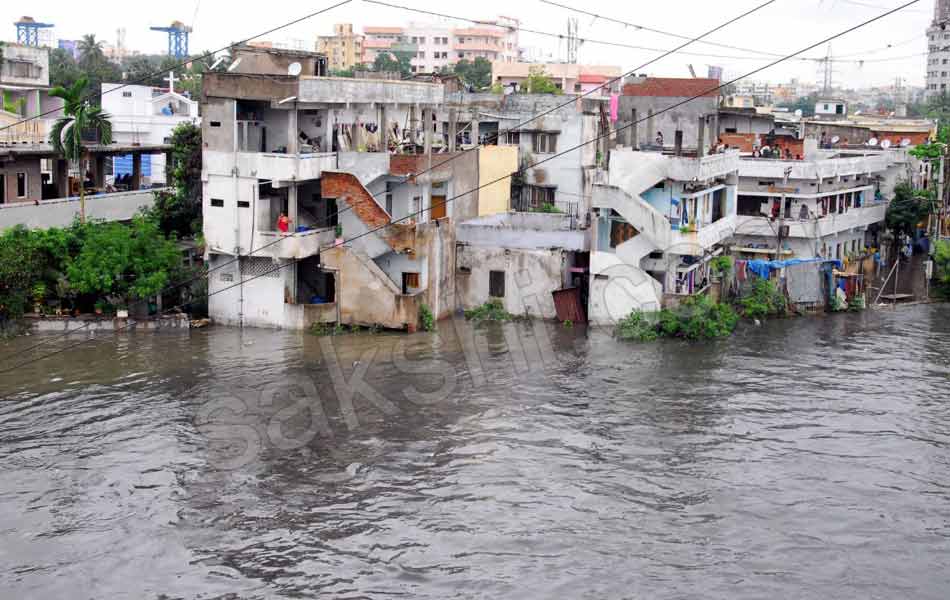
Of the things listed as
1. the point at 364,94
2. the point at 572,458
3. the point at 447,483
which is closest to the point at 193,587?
the point at 447,483

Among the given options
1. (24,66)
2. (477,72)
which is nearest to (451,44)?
(477,72)

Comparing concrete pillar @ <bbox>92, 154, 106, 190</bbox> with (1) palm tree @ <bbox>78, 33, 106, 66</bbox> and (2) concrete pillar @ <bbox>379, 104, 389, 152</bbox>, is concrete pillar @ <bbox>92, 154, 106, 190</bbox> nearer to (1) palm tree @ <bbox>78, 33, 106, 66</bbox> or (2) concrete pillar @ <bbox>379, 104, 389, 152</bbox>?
(2) concrete pillar @ <bbox>379, 104, 389, 152</bbox>

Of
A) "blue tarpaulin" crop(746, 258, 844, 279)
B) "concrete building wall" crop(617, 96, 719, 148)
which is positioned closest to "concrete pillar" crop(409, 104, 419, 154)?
"concrete building wall" crop(617, 96, 719, 148)

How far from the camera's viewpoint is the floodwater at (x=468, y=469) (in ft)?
47.9

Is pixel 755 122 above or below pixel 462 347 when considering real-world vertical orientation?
above

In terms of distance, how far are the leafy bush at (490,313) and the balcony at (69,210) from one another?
9.46 metres

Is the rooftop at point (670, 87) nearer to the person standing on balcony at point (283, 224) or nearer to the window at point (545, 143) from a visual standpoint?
the window at point (545, 143)

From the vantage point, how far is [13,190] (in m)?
29.6

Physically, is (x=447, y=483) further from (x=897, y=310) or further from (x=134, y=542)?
(x=897, y=310)

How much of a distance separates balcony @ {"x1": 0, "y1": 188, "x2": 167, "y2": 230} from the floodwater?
13.2 ft

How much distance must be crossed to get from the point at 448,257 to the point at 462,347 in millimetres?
3582

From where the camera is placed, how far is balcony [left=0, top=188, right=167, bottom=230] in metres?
26.8

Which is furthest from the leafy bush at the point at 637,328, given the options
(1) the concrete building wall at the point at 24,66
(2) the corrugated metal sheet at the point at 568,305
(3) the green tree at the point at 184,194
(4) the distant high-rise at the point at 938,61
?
(4) the distant high-rise at the point at 938,61

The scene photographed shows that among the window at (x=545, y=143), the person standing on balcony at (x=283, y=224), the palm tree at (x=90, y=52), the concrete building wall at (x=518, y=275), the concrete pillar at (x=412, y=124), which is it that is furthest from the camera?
the palm tree at (x=90, y=52)
